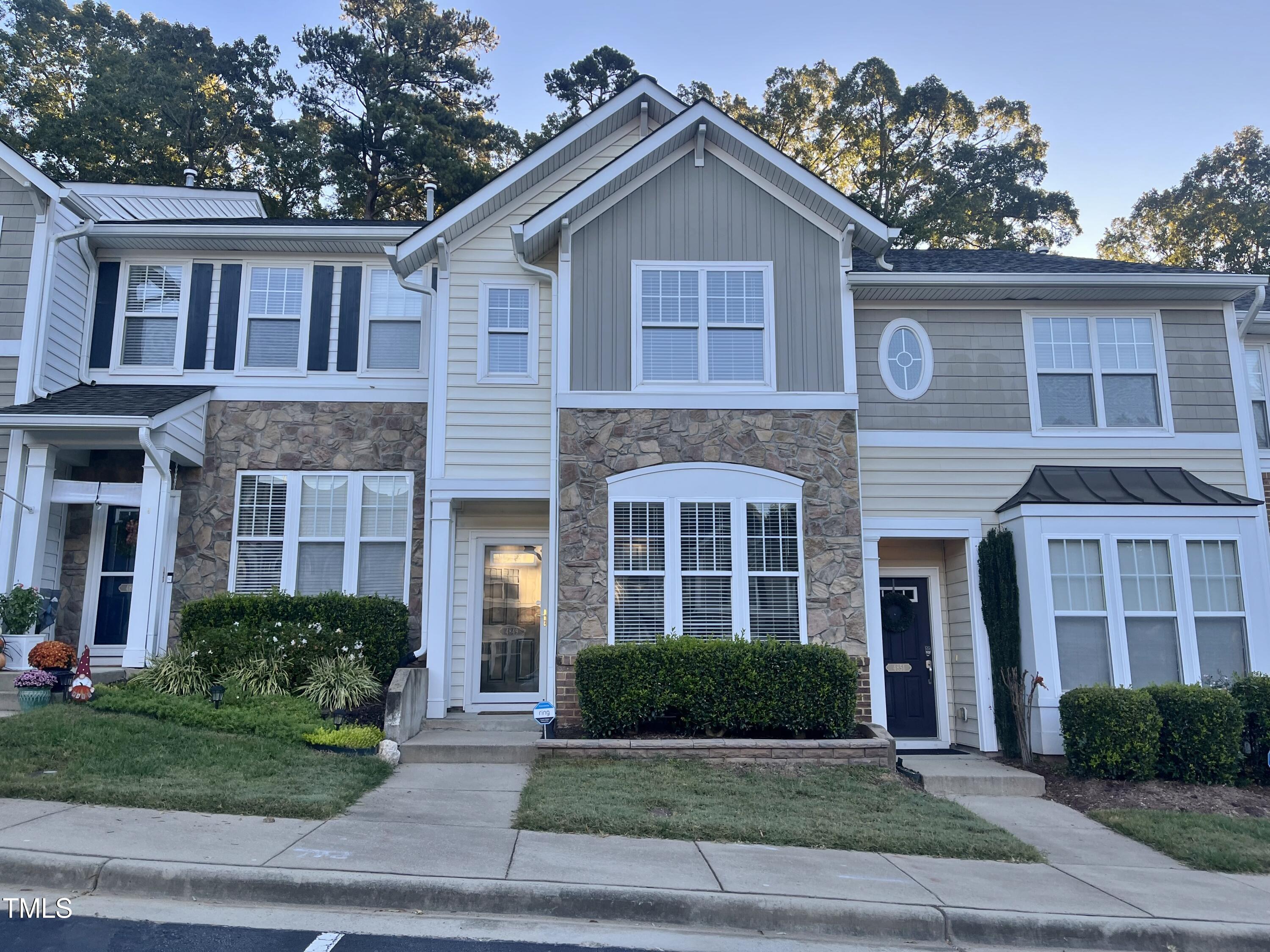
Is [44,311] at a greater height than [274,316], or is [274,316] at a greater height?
[274,316]

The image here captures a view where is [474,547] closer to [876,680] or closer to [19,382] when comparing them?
[876,680]

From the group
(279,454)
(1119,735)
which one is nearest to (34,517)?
(279,454)

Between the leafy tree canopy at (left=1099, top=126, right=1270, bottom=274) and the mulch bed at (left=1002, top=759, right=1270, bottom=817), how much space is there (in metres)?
21.9

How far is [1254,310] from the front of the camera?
39.6ft

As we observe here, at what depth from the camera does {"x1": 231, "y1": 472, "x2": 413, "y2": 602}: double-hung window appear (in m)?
12.1

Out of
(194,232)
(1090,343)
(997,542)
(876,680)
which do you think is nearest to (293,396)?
(194,232)

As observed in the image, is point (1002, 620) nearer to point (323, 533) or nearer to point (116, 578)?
point (323, 533)

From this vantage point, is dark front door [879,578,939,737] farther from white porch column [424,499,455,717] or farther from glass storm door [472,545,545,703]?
→ white porch column [424,499,455,717]

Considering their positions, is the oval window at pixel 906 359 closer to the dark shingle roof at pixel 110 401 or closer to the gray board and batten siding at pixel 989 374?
the gray board and batten siding at pixel 989 374

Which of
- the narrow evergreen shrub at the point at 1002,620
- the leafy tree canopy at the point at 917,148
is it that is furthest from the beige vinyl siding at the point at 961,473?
the leafy tree canopy at the point at 917,148

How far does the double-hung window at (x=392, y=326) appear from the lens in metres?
12.7

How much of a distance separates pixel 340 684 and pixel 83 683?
253 cm

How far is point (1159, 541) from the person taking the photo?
35.3ft

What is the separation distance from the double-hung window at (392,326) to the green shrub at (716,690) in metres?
5.28
